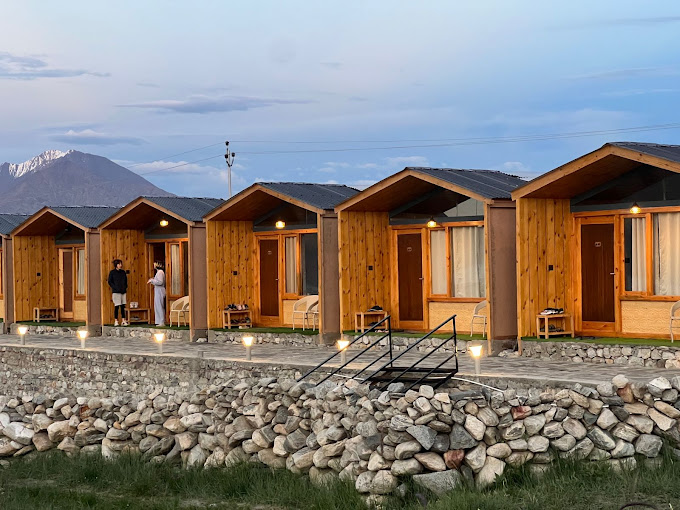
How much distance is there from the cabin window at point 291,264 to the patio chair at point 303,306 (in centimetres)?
46

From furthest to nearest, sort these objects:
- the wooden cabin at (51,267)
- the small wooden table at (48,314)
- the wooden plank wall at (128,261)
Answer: the small wooden table at (48,314)
the wooden cabin at (51,267)
the wooden plank wall at (128,261)

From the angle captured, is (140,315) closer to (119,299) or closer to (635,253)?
(119,299)

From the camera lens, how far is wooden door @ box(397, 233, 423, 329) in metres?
18.6

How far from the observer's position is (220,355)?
17.7m

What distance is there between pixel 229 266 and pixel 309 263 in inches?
70.6

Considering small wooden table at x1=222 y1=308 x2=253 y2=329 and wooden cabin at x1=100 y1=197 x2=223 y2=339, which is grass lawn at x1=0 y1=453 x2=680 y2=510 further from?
wooden cabin at x1=100 y1=197 x2=223 y2=339

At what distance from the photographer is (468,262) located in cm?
1767

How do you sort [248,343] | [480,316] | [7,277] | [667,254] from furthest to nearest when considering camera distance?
[7,277] → [480,316] → [248,343] → [667,254]

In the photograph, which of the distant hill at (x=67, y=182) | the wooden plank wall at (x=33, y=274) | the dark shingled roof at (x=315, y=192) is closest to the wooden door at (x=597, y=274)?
the dark shingled roof at (x=315, y=192)

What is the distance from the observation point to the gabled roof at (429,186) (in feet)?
53.6

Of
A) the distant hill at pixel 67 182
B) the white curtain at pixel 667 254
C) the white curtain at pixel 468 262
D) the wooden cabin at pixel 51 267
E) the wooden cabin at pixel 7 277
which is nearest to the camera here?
the white curtain at pixel 667 254

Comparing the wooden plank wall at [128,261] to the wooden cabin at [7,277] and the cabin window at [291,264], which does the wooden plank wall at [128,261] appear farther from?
the cabin window at [291,264]

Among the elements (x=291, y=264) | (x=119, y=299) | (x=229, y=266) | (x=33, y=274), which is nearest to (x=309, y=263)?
(x=291, y=264)

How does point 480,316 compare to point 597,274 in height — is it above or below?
below
